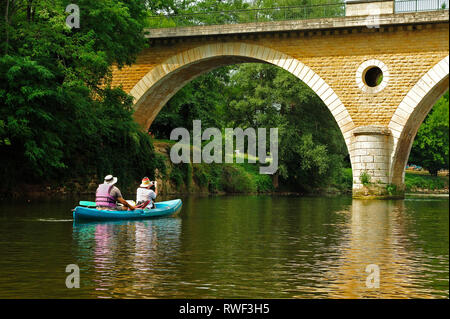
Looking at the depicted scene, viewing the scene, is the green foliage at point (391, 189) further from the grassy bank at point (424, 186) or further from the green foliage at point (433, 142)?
the green foliage at point (433, 142)

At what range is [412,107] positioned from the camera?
2306 cm

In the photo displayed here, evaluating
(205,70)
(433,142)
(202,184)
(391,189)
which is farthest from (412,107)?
(433,142)

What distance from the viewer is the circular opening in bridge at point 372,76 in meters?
24.3

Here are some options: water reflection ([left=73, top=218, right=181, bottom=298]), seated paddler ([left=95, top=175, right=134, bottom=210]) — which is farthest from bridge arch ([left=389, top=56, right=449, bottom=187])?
seated paddler ([left=95, top=175, right=134, bottom=210])

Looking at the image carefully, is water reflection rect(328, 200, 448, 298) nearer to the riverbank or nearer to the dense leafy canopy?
the dense leafy canopy

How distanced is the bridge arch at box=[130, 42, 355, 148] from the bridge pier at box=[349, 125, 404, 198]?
0.84 meters

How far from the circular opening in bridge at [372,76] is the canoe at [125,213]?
10.6 m

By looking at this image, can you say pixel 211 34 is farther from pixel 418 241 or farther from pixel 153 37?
pixel 418 241

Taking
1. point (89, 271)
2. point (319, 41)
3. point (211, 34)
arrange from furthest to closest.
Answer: point (211, 34) < point (319, 41) < point (89, 271)

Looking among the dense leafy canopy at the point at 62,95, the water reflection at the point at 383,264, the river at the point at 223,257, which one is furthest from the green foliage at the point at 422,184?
the water reflection at the point at 383,264

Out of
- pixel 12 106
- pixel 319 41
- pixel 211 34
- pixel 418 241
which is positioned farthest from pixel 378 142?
pixel 418 241

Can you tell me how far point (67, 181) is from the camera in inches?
896

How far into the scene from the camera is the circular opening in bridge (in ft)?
79.7

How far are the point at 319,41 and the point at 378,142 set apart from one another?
401 cm
